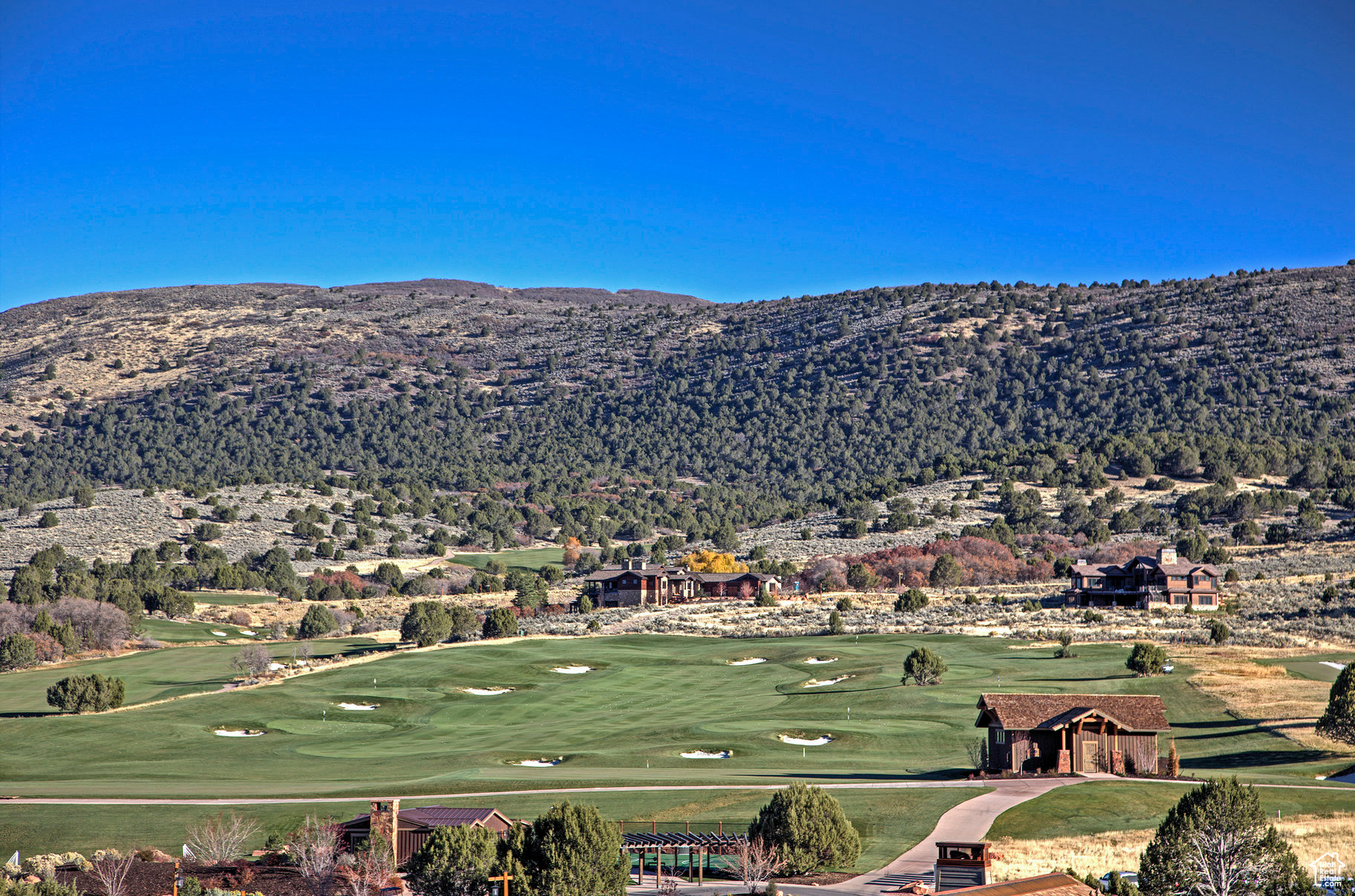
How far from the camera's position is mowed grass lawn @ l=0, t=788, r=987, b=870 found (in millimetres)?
Answer: 44406

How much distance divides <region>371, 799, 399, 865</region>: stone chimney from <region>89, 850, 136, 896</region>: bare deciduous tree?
24.1 ft

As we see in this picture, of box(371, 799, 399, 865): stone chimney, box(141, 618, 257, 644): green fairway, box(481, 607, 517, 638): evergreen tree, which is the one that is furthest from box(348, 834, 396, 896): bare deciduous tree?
box(141, 618, 257, 644): green fairway

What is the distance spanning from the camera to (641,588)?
403 ft

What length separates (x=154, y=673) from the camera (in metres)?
85.2

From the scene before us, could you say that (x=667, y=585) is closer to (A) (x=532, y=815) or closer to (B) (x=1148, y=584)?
(B) (x=1148, y=584)

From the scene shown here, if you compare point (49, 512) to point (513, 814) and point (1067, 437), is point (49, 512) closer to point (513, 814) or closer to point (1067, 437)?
point (513, 814)

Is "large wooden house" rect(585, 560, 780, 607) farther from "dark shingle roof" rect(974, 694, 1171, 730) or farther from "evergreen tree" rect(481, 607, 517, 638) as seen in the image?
"dark shingle roof" rect(974, 694, 1171, 730)

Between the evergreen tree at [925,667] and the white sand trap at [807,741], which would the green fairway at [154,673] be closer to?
the white sand trap at [807,741]

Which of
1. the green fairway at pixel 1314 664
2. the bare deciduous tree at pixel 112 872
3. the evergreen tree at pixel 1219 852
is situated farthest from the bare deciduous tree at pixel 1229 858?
the green fairway at pixel 1314 664

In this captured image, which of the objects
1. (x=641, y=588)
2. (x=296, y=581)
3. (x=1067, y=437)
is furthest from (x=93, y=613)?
(x=1067, y=437)

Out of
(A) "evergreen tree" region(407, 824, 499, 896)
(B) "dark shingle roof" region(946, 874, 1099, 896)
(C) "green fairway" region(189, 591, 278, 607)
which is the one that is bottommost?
(A) "evergreen tree" region(407, 824, 499, 896)

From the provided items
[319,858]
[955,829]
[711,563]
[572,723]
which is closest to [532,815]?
[319,858]

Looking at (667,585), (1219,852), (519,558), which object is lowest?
(1219,852)

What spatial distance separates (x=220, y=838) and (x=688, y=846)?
15.2m
